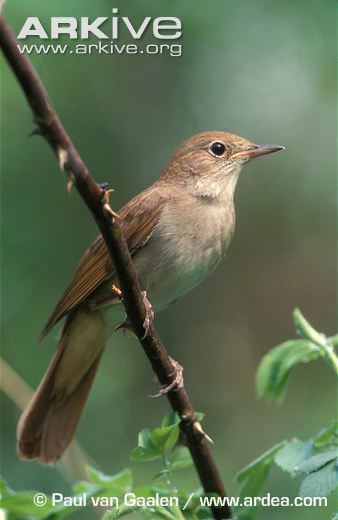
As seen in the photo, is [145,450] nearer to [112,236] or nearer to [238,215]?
[112,236]

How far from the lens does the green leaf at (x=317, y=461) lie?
2.04 meters

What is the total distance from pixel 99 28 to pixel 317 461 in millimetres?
2074

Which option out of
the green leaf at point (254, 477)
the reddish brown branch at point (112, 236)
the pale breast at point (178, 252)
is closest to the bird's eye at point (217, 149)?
the pale breast at point (178, 252)

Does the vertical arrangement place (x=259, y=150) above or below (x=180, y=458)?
above

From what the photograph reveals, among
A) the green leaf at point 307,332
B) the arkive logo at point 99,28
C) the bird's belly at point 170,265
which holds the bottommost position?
the green leaf at point 307,332

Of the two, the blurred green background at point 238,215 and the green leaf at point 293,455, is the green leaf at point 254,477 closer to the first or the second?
the green leaf at point 293,455

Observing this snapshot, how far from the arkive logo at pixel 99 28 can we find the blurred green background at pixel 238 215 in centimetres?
110

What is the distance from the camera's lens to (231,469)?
16.3 ft

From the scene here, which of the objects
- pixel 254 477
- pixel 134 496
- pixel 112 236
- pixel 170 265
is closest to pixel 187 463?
pixel 254 477

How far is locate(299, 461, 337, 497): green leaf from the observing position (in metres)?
1.95

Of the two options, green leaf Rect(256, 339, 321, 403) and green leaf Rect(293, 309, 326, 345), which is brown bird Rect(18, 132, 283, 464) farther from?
green leaf Rect(293, 309, 326, 345)

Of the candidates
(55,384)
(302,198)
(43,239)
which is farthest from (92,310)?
(302,198)

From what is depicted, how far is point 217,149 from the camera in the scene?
438cm

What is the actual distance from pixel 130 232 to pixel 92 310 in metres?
0.49
